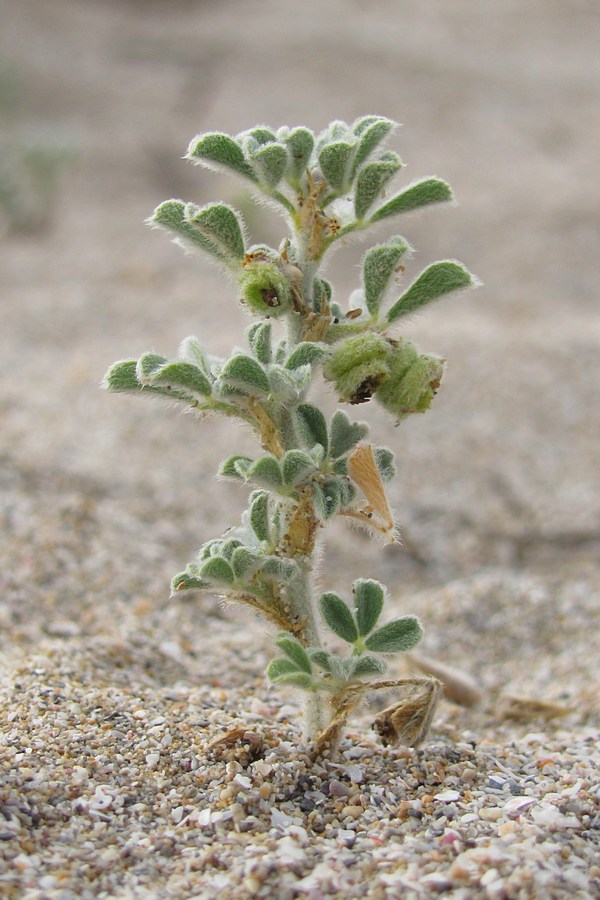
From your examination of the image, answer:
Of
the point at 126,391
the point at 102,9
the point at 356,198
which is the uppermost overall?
the point at 102,9

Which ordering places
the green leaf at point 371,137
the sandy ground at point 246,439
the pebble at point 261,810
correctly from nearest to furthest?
the pebble at point 261,810 < the green leaf at point 371,137 < the sandy ground at point 246,439

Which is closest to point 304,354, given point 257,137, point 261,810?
point 257,137

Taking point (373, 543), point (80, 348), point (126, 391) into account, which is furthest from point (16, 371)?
point (126, 391)

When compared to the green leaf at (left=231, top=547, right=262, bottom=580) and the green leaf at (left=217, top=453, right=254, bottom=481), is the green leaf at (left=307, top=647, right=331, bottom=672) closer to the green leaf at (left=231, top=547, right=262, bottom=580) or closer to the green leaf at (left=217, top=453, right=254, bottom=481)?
the green leaf at (left=231, top=547, right=262, bottom=580)

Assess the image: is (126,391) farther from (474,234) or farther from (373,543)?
(474,234)

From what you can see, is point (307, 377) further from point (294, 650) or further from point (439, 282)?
point (294, 650)

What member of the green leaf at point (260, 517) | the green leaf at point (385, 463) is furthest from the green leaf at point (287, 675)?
the green leaf at point (385, 463)

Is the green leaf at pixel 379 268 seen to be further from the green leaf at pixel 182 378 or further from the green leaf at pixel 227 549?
the green leaf at pixel 227 549
